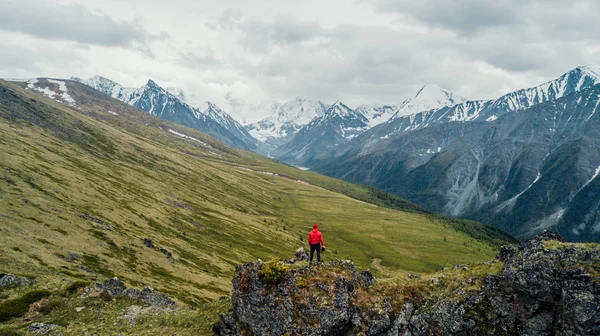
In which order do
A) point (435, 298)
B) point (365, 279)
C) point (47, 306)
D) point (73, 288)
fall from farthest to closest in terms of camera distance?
point (73, 288) → point (47, 306) → point (365, 279) → point (435, 298)

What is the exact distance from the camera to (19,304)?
3934 centimetres

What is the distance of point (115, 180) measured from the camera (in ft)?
550

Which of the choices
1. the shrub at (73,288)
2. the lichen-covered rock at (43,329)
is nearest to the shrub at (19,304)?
the shrub at (73,288)

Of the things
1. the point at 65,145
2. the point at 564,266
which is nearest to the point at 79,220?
the point at 564,266

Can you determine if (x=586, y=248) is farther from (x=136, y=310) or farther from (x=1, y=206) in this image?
(x=1, y=206)

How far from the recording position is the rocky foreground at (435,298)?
79.6 feet

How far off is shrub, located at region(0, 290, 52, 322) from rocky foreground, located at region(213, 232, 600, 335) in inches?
951

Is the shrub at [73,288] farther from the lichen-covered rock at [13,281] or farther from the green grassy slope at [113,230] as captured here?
the green grassy slope at [113,230]

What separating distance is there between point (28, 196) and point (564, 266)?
113 metres

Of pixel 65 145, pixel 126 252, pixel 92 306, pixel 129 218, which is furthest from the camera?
pixel 65 145

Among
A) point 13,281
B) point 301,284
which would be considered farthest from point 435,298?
point 13,281

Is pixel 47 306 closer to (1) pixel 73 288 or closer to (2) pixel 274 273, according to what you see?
(1) pixel 73 288

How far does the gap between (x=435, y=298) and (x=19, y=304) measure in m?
44.6

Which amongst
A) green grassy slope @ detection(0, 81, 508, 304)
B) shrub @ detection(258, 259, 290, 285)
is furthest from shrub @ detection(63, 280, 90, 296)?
shrub @ detection(258, 259, 290, 285)
